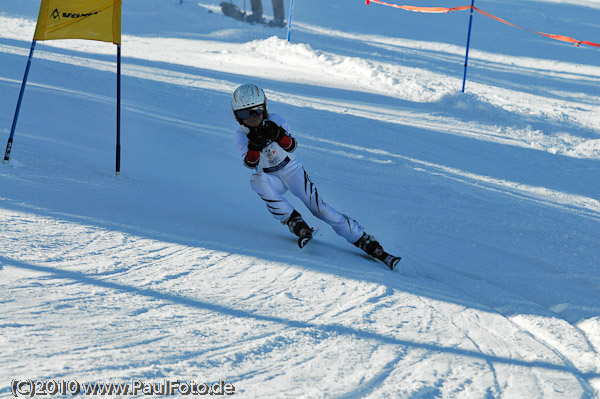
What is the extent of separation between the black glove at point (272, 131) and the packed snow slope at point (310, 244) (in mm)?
994

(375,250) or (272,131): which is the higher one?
(272,131)

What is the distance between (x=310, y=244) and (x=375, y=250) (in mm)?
629

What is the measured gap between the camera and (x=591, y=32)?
91.9 feet

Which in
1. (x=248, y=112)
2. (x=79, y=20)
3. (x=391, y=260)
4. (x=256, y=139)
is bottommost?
(x=391, y=260)

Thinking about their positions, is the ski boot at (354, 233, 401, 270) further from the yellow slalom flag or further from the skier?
the yellow slalom flag

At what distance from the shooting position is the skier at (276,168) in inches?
224

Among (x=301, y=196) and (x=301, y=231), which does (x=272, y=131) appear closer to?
(x=301, y=196)

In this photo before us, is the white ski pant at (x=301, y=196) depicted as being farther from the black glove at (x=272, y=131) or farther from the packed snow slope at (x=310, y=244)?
the black glove at (x=272, y=131)

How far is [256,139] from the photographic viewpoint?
18.6 ft

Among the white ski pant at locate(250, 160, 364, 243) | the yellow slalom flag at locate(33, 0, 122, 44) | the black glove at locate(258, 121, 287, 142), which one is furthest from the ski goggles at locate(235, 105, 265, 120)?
the yellow slalom flag at locate(33, 0, 122, 44)

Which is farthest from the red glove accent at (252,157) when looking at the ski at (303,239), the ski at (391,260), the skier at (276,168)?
the ski at (391,260)

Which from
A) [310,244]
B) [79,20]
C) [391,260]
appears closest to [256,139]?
[310,244]

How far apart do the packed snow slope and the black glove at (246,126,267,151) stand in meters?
0.88

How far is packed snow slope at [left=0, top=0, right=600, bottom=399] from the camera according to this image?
11.9ft
